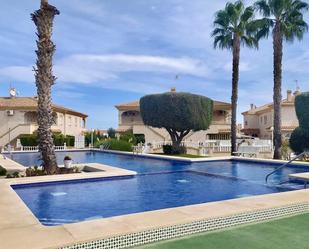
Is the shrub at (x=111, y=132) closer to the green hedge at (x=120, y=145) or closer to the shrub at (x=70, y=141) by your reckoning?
the shrub at (x=70, y=141)

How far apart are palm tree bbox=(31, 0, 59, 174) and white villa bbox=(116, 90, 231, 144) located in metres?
32.0

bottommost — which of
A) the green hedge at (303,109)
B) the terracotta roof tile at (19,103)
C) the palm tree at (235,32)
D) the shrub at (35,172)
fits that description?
the shrub at (35,172)

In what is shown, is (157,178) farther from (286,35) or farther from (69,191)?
(286,35)

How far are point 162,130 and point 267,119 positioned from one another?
53.0ft

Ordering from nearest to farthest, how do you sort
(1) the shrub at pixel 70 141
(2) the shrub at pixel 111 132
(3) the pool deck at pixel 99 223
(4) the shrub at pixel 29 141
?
1. (3) the pool deck at pixel 99 223
2. (4) the shrub at pixel 29 141
3. (1) the shrub at pixel 70 141
4. (2) the shrub at pixel 111 132

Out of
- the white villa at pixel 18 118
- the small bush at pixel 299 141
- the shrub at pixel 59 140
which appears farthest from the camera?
the white villa at pixel 18 118

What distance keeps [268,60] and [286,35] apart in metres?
4.12

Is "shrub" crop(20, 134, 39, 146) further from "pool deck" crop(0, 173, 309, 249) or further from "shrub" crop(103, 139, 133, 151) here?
"pool deck" crop(0, 173, 309, 249)

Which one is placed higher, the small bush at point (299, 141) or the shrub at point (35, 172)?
the small bush at point (299, 141)

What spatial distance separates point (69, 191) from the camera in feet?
39.2

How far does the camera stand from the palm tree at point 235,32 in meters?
27.9

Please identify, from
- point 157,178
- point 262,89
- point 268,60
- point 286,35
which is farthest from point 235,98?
point 157,178

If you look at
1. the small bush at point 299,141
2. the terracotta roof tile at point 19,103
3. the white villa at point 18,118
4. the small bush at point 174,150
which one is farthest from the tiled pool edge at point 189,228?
the terracotta roof tile at point 19,103

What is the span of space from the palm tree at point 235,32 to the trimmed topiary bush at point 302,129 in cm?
484
